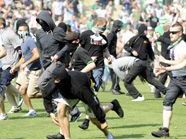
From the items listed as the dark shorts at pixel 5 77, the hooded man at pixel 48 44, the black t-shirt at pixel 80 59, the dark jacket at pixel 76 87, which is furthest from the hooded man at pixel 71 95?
the dark shorts at pixel 5 77

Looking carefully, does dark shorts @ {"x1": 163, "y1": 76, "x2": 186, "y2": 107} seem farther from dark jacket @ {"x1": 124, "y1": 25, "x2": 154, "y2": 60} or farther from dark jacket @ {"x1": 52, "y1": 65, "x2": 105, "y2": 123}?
dark jacket @ {"x1": 124, "y1": 25, "x2": 154, "y2": 60}

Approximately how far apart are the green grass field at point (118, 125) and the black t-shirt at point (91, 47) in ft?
4.18

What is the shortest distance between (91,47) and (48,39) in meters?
1.44

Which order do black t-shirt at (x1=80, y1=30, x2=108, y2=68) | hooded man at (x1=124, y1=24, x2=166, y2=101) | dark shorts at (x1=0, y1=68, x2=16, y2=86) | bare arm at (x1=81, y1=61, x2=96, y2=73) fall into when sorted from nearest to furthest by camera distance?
1. bare arm at (x1=81, y1=61, x2=96, y2=73)
2. black t-shirt at (x1=80, y1=30, x2=108, y2=68)
3. dark shorts at (x1=0, y1=68, x2=16, y2=86)
4. hooded man at (x1=124, y1=24, x2=166, y2=101)

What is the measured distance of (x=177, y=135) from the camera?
41.9 ft

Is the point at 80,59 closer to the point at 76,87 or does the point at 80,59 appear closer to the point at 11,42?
the point at 76,87

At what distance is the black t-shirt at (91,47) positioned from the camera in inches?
581

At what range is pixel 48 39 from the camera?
45.2 ft

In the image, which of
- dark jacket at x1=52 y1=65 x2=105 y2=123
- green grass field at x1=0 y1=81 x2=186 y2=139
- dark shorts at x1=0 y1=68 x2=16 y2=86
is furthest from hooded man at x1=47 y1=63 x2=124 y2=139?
dark shorts at x1=0 y1=68 x2=16 y2=86

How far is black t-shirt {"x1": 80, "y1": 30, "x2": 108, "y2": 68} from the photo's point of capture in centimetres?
1475

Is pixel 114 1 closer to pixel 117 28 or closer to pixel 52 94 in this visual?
pixel 117 28

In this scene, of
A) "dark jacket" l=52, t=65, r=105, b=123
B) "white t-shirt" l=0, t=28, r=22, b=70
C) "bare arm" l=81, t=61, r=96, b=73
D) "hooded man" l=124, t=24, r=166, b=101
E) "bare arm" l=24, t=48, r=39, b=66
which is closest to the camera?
"dark jacket" l=52, t=65, r=105, b=123

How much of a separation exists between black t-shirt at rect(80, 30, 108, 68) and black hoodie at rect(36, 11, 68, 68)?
3.13 feet

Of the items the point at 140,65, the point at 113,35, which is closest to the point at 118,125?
the point at 140,65
